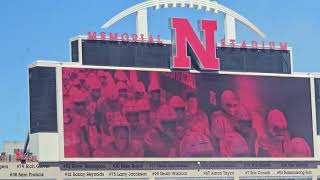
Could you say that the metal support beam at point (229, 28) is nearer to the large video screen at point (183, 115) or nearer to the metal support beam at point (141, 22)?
the large video screen at point (183, 115)

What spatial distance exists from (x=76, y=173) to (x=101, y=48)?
1297 centimetres

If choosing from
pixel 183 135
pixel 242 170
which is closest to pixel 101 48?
pixel 183 135

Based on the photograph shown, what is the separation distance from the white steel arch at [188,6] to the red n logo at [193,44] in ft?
9.54

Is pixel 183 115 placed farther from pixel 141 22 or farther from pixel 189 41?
pixel 141 22

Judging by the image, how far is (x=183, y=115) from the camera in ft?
334

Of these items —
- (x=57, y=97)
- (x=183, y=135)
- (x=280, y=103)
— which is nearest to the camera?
(x=57, y=97)

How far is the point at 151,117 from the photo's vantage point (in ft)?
327

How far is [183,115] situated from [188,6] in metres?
12.4

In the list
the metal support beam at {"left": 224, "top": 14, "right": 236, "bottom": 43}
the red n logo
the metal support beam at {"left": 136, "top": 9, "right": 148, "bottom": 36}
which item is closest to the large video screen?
the red n logo

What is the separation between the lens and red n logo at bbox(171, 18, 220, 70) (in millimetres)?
102062

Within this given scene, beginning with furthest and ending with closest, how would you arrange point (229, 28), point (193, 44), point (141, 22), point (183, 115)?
point (229, 28), point (193, 44), point (141, 22), point (183, 115)

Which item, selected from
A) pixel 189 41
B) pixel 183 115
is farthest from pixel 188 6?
pixel 183 115

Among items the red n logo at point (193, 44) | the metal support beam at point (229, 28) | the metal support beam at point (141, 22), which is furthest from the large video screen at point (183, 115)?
the metal support beam at point (229, 28)

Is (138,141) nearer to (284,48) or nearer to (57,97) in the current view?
(57,97)
